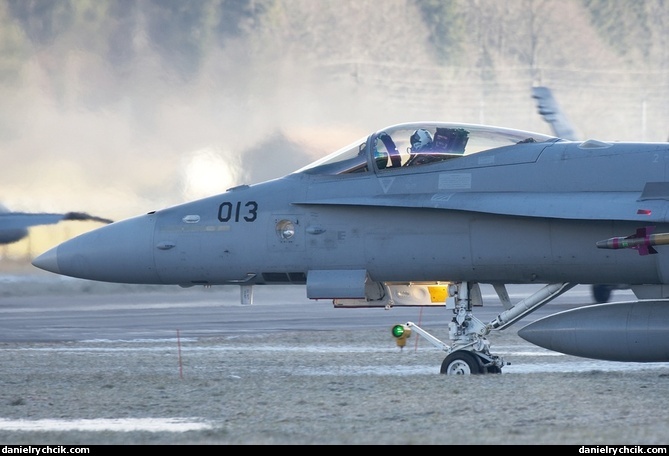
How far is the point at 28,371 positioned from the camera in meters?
15.1

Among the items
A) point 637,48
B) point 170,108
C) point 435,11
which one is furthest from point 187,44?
point 637,48

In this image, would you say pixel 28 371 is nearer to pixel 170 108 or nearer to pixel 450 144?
pixel 450 144

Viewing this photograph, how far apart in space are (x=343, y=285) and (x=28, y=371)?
4.30m

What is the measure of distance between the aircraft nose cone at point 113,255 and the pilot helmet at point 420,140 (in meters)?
3.23

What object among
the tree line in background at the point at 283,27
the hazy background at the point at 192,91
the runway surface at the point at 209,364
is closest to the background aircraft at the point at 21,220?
the hazy background at the point at 192,91

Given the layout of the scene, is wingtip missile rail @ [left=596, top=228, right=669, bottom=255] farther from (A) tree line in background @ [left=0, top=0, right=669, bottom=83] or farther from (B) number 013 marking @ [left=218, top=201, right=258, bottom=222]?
(A) tree line in background @ [left=0, top=0, right=669, bottom=83]

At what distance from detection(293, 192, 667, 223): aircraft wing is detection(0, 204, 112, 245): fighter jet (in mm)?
14965

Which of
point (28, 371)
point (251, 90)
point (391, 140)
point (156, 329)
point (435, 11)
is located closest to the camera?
point (391, 140)

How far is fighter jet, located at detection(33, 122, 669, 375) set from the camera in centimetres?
1254

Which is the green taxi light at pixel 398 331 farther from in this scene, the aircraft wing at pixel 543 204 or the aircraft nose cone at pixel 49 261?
the aircraft nose cone at pixel 49 261

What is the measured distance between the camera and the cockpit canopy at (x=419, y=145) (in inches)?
533

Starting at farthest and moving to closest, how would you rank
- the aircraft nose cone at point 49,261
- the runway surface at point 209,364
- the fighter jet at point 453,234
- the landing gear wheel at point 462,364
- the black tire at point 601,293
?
the black tire at point 601,293 → the aircraft nose cone at point 49,261 → the landing gear wheel at point 462,364 → the fighter jet at point 453,234 → the runway surface at point 209,364

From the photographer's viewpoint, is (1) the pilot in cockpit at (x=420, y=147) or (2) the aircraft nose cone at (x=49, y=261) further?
(2) the aircraft nose cone at (x=49, y=261)

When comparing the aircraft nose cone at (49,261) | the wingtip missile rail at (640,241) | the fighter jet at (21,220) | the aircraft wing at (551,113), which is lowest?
the wingtip missile rail at (640,241)
